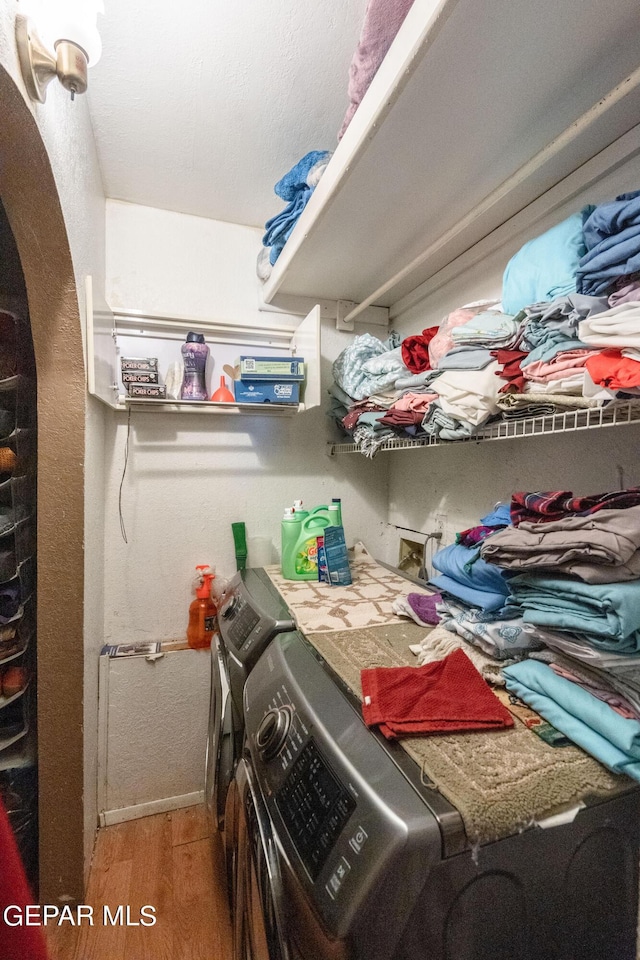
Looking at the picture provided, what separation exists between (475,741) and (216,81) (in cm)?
174

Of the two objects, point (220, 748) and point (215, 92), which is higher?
point (215, 92)

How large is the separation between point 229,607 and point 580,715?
1123 millimetres

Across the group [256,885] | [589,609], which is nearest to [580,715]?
[589,609]

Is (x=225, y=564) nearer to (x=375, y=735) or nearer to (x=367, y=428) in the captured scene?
(x=367, y=428)

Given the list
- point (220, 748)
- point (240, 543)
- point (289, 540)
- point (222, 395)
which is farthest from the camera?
point (240, 543)

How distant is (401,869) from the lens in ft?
1.63

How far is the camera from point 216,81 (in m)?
1.18

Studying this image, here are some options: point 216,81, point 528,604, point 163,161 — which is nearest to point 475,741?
point 528,604

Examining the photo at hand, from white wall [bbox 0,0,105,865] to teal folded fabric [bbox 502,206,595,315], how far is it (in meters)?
1.08

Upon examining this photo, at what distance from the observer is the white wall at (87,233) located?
909 millimetres

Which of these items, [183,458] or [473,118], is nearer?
[473,118]

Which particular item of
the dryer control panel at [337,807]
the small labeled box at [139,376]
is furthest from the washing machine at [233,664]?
the small labeled box at [139,376]

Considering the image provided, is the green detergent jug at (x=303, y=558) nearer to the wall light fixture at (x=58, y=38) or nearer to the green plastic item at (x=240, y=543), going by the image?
the green plastic item at (x=240, y=543)

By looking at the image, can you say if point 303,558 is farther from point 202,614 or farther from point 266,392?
point 266,392
